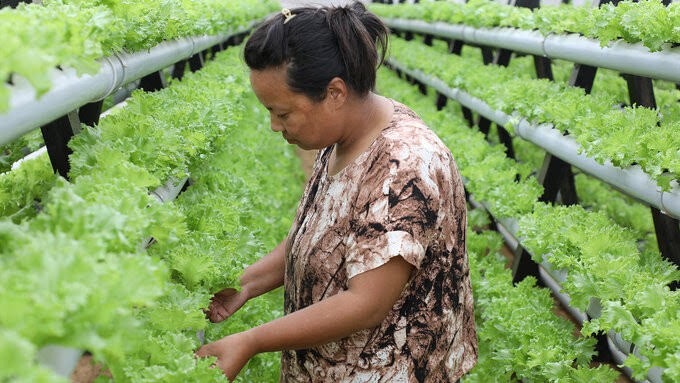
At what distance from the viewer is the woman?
2021 millimetres

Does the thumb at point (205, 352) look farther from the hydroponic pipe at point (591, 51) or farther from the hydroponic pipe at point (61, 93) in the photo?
the hydroponic pipe at point (591, 51)

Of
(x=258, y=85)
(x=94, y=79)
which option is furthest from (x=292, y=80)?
(x=94, y=79)

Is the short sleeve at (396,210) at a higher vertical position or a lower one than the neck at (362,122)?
lower

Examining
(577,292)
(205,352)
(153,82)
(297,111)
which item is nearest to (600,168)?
(577,292)

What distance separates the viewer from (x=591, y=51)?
3.98 metres

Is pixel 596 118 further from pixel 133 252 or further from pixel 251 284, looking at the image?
pixel 133 252

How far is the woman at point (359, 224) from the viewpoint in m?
2.02

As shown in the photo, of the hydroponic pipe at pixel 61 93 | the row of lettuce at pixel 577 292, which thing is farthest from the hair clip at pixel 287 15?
the row of lettuce at pixel 577 292

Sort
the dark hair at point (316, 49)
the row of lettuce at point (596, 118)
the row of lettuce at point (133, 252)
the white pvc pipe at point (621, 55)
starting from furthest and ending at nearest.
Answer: the white pvc pipe at point (621, 55)
the row of lettuce at point (596, 118)
the dark hair at point (316, 49)
the row of lettuce at point (133, 252)

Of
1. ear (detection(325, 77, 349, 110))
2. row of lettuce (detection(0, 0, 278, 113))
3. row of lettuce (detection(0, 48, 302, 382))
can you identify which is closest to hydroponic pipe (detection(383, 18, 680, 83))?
ear (detection(325, 77, 349, 110))

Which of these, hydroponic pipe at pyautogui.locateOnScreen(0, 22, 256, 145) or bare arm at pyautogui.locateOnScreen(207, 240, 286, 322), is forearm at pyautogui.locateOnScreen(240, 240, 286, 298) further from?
hydroponic pipe at pyautogui.locateOnScreen(0, 22, 256, 145)

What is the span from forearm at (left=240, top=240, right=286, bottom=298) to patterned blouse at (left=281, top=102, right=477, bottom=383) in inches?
7.6

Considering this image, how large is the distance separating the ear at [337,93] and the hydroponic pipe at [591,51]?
168cm

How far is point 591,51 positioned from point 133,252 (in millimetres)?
3307
